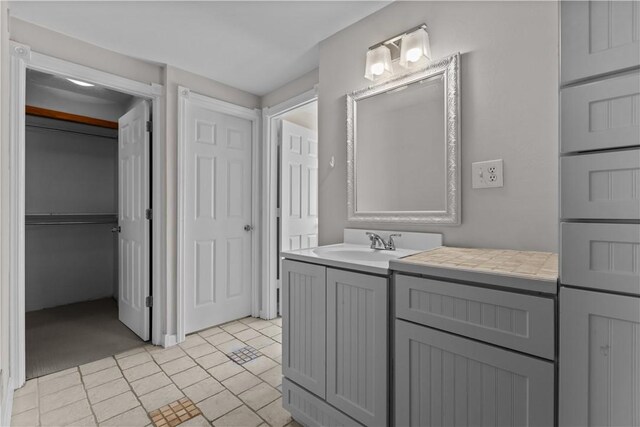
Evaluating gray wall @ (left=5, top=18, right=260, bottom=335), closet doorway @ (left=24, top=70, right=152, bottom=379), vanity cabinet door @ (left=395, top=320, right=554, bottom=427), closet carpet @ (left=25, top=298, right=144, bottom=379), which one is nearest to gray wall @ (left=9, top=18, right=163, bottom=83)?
gray wall @ (left=5, top=18, right=260, bottom=335)

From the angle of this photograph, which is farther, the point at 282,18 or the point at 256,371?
the point at 256,371

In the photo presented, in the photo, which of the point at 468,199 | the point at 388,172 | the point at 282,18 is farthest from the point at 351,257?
the point at 282,18

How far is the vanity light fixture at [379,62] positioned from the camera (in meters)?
1.68

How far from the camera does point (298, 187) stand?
308 centimetres

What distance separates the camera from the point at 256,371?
79.1 inches

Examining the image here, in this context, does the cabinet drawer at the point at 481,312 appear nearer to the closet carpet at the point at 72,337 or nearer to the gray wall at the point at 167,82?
the gray wall at the point at 167,82

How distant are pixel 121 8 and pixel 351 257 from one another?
198cm

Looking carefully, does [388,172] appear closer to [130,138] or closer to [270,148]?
[270,148]

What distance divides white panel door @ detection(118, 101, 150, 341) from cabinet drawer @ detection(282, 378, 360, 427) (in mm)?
1594

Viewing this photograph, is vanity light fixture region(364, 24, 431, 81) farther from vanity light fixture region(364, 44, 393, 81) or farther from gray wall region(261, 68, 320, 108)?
gray wall region(261, 68, 320, 108)

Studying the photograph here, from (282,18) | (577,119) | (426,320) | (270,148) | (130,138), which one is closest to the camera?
(577,119)

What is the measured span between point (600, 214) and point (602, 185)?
0.07 m

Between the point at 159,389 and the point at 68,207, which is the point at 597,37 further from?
the point at 68,207

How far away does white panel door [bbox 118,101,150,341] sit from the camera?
2.45 m
